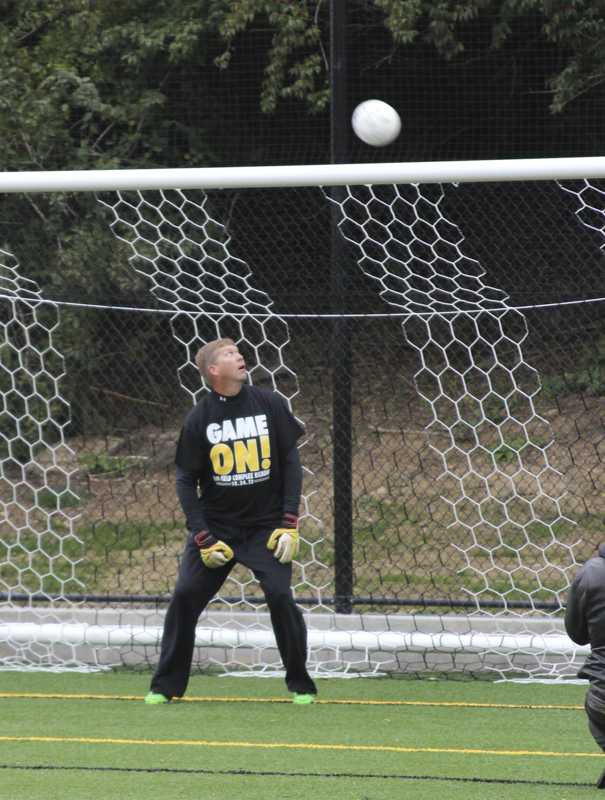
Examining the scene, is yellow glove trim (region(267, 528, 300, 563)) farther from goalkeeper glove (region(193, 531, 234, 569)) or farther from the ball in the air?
the ball in the air

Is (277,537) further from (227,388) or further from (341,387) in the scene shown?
(341,387)

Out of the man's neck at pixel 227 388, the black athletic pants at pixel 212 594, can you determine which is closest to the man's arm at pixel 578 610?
the black athletic pants at pixel 212 594

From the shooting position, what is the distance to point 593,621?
4363 millimetres

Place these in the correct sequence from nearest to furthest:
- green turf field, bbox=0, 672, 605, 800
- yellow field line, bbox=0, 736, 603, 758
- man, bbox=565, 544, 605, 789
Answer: man, bbox=565, 544, 605, 789
green turf field, bbox=0, 672, 605, 800
yellow field line, bbox=0, 736, 603, 758

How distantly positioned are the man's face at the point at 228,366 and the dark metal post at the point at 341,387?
1.27 meters

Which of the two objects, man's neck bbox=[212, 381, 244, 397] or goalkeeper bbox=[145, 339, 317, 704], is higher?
man's neck bbox=[212, 381, 244, 397]

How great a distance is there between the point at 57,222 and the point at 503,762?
18.3 ft

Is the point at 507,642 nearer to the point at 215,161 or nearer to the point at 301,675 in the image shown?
the point at 301,675

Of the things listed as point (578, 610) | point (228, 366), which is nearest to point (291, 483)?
point (228, 366)

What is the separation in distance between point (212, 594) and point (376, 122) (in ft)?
7.72

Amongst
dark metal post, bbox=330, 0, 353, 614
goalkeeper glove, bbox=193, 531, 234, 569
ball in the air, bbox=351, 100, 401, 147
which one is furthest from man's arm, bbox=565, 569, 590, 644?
dark metal post, bbox=330, 0, 353, 614

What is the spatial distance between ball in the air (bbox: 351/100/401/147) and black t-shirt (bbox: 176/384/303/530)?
4.41ft

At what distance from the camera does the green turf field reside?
4852mm

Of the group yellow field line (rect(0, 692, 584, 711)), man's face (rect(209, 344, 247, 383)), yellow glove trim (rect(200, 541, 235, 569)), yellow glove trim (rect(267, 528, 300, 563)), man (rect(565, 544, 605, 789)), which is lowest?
yellow field line (rect(0, 692, 584, 711))
